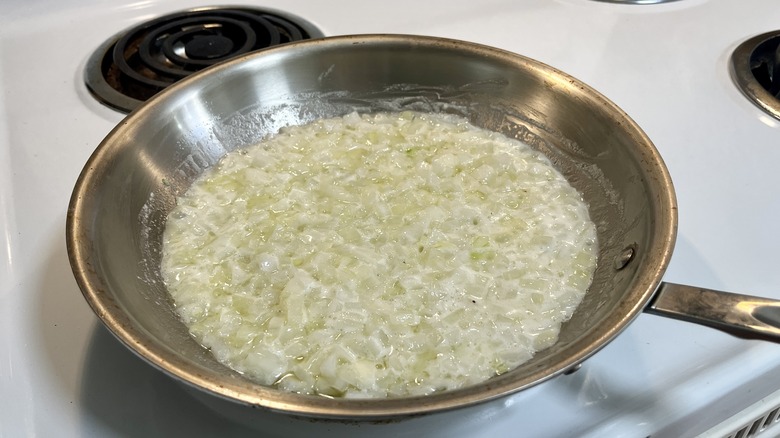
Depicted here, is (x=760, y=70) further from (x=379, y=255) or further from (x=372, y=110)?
(x=379, y=255)

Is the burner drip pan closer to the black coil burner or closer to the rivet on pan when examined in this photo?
the rivet on pan

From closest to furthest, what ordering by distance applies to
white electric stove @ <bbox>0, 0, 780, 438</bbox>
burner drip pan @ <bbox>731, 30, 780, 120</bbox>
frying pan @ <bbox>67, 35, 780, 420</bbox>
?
frying pan @ <bbox>67, 35, 780, 420</bbox>
white electric stove @ <bbox>0, 0, 780, 438</bbox>
burner drip pan @ <bbox>731, 30, 780, 120</bbox>

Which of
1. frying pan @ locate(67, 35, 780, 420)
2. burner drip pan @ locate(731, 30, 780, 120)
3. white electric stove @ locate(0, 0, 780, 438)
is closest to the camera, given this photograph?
frying pan @ locate(67, 35, 780, 420)

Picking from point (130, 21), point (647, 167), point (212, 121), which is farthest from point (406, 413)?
point (130, 21)

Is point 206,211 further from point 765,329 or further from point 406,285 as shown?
point 765,329

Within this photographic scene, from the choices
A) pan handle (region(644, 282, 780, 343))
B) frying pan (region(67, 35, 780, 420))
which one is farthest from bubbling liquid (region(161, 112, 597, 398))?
pan handle (region(644, 282, 780, 343))

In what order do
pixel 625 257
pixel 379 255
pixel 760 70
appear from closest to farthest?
pixel 625 257
pixel 379 255
pixel 760 70

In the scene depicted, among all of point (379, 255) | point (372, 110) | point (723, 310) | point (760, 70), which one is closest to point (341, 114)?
point (372, 110)
